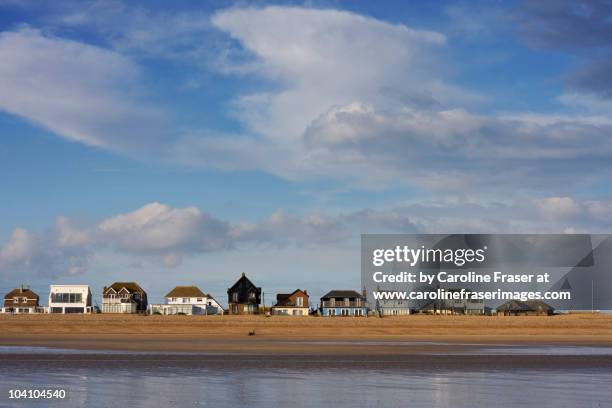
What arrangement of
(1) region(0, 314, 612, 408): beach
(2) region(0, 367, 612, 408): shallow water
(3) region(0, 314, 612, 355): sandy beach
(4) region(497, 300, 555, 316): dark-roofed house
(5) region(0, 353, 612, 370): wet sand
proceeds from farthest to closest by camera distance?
(4) region(497, 300, 555, 316): dark-roofed house, (3) region(0, 314, 612, 355): sandy beach, (5) region(0, 353, 612, 370): wet sand, (1) region(0, 314, 612, 408): beach, (2) region(0, 367, 612, 408): shallow water

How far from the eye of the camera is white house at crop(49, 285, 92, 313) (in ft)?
453

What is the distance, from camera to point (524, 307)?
14488cm

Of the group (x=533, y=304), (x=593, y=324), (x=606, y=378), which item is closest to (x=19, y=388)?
(x=606, y=378)

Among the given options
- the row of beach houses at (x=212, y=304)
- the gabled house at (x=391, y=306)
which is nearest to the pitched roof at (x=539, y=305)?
the row of beach houses at (x=212, y=304)

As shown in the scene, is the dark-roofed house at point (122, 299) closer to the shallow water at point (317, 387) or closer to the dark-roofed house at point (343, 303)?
the dark-roofed house at point (343, 303)

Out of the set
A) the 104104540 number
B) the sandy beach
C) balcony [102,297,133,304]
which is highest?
balcony [102,297,133,304]

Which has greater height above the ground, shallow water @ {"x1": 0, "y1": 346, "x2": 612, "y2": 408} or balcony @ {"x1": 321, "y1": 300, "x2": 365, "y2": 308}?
balcony @ {"x1": 321, "y1": 300, "x2": 365, "y2": 308}

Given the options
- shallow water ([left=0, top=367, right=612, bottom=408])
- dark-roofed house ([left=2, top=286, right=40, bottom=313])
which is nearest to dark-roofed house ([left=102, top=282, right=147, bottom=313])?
dark-roofed house ([left=2, top=286, right=40, bottom=313])

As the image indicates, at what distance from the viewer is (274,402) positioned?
25266mm

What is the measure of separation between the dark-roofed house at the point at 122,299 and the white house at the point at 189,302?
3.17 m

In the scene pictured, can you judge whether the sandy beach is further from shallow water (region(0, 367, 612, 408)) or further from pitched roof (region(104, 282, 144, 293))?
pitched roof (region(104, 282, 144, 293))

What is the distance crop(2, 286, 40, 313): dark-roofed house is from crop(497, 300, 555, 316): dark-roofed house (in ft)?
276

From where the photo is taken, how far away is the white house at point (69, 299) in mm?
138125

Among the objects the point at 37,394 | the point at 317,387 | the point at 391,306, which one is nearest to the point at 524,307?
the point at 391,306
